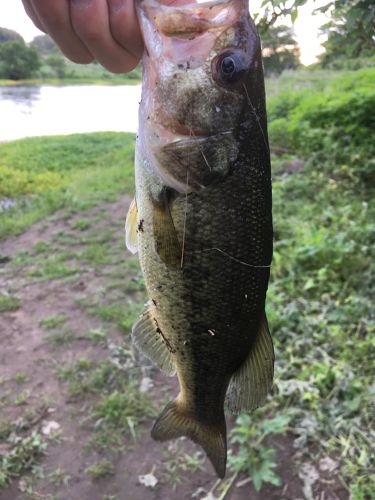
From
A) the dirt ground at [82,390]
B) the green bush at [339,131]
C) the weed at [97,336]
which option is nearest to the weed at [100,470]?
the dirt ground at [82,390]

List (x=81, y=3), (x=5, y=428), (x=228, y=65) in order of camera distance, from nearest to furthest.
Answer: (x=81, y=3) < (x=228, y=65) < (x=5, y=428)

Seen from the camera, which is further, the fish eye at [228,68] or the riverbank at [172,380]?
the riverbank at [172,380]

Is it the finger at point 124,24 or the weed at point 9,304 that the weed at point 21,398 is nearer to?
the weed at point 9,304

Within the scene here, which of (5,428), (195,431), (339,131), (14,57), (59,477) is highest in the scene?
(14,57)

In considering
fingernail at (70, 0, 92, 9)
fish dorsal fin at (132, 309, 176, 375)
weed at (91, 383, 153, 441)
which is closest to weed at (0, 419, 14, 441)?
weed at (91, 383, 153, 441)

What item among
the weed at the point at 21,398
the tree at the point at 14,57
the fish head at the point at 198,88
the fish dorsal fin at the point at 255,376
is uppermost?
the tree at the point at 14,57

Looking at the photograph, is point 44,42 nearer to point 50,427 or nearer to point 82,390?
point 82,390

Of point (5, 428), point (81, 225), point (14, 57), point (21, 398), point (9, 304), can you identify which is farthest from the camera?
point (14, 57)

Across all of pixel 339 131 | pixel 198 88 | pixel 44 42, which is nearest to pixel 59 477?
pixel 198 88

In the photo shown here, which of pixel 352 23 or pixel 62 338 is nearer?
pixel 352 23
